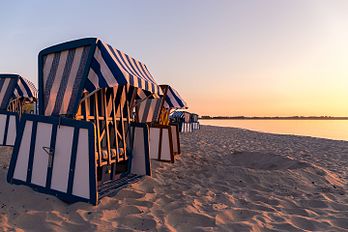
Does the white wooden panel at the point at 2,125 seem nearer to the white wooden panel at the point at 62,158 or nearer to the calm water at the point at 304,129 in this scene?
the white wooden panel at the point at 62,158

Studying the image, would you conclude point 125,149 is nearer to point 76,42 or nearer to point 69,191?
point 69,191

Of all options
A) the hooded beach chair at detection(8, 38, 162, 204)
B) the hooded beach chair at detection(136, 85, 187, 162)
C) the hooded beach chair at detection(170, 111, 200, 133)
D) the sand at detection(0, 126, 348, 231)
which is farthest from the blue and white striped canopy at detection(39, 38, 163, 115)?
the hooded beach chair at detection(170, 111, 200, 133)

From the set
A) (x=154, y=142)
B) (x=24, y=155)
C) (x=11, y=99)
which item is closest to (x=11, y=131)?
(x=11, y=99)

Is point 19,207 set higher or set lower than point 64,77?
lower

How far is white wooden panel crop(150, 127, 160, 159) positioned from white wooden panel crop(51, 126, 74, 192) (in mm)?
4341

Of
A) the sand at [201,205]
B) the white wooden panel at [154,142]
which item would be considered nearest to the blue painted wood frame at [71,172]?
the sand at [201,205]

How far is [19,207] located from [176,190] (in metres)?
2.71

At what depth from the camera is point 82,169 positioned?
4387 mm

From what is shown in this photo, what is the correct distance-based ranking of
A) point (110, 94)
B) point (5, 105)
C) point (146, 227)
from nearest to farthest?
point (146, 227) < point (110, 94) < point (5, 105)

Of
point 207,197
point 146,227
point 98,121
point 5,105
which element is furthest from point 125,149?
point 5,105

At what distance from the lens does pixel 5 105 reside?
10758 millimetres

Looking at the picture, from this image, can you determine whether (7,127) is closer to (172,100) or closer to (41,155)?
(172,100)

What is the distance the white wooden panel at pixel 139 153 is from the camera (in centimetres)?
632

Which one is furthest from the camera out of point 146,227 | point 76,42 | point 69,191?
point 76,42
